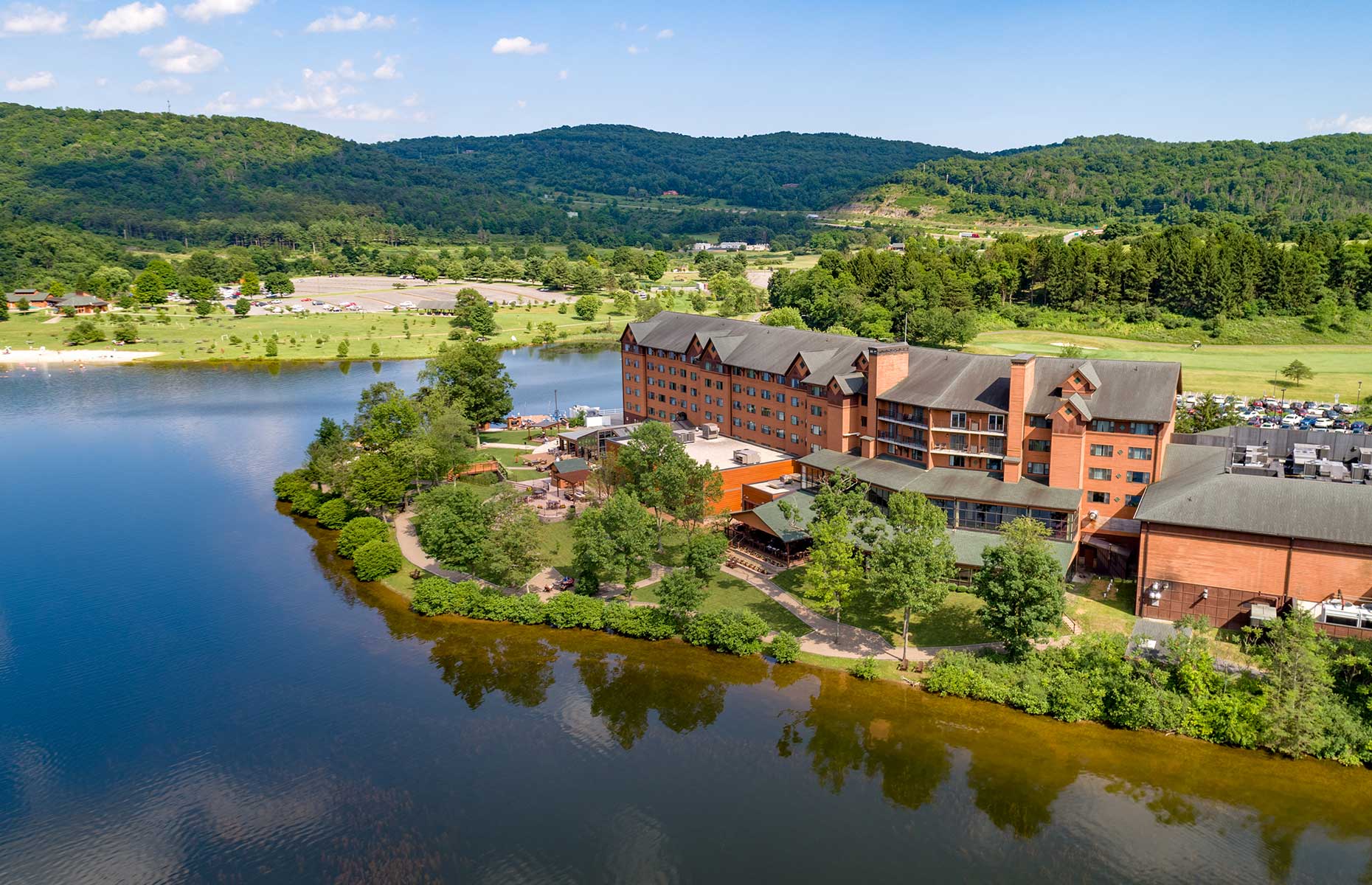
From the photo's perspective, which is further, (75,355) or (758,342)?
(75,355)

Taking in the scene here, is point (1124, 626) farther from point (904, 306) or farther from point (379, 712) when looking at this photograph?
point (904, 306)

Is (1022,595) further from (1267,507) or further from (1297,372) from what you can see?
(1297,372)

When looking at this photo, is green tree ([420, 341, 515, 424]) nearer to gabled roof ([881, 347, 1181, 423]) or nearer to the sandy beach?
gabled roof ([881, 347, 1181, 423])

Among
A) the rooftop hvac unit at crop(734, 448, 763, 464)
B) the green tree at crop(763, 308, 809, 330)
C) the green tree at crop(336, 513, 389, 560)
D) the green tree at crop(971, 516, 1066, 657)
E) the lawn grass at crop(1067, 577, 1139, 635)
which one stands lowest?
the lawn grass at crop(1067, 577, 1139, 635)

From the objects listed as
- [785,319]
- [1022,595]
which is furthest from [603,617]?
[785,319]

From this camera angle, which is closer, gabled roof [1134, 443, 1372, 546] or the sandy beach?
gabled roof [1134, 443, 1372, 546]

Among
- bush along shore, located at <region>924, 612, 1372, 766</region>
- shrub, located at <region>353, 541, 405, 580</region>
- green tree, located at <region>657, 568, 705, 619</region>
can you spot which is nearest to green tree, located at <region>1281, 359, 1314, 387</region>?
bush along shore, located at <region>924, 612, 1372, 766</region>
